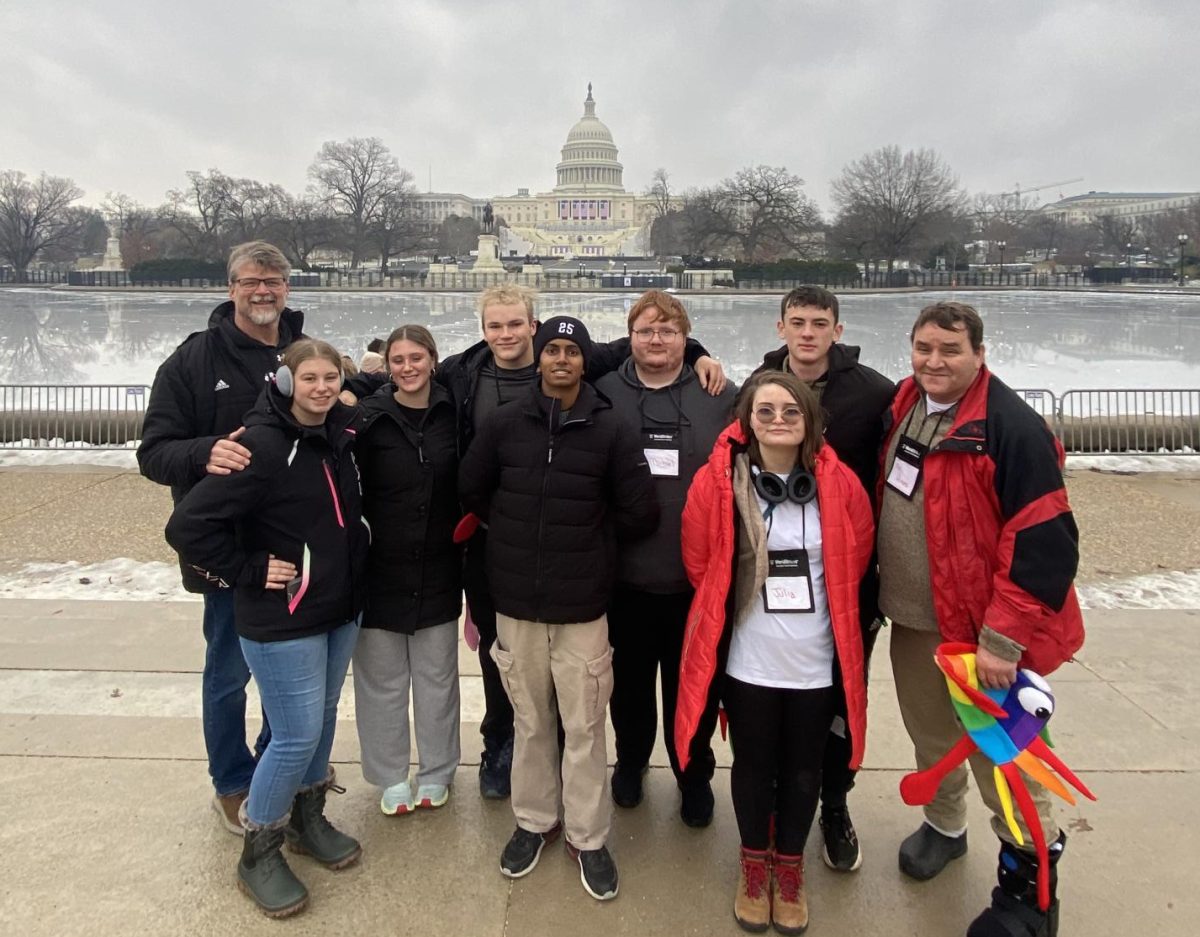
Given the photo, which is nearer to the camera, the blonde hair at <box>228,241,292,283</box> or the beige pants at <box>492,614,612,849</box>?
the beige pants at <box>492,614,612,849</box>

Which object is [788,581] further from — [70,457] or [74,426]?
[74,426]

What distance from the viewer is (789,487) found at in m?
2.85

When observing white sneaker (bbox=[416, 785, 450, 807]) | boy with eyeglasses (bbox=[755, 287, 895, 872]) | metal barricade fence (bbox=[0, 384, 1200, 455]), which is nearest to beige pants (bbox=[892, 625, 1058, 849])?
boy with eyeglasses (bbox=[755, 287, 895, 872])

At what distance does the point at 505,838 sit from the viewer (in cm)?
Result: 333

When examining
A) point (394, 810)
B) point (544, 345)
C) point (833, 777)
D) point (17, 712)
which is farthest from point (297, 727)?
point (17, 712)

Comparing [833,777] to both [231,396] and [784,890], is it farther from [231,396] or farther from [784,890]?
[231,396]

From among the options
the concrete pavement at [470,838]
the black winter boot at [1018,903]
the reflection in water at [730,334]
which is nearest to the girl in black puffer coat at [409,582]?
the concrete pavement at [470,838]

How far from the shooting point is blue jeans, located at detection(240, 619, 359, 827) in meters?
2.93

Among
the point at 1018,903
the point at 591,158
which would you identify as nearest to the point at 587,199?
the point at 591,158

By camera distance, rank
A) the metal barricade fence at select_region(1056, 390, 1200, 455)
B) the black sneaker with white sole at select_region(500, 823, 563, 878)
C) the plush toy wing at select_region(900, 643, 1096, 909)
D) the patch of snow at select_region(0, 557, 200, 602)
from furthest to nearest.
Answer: the metal barricade fence at select_region(1056, 390, 1200, 455)
the patch of snow at select_region(0, 557, 200, 602)
the black sneaker with white sole at select_region(500, 823, 563, 878)
the plush toy wing at select_region(900, 643, 1096, 909)

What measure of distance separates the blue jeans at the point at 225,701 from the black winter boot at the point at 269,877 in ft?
1.36

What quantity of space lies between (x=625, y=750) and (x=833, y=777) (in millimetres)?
869

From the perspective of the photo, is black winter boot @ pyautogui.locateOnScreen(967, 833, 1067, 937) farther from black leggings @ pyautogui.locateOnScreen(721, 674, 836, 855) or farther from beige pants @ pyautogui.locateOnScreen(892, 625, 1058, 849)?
black leggings @ pyautogui.locateOnScreen(721, 674, 836, 855)

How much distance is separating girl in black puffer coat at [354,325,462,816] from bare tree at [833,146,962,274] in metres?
64.1
